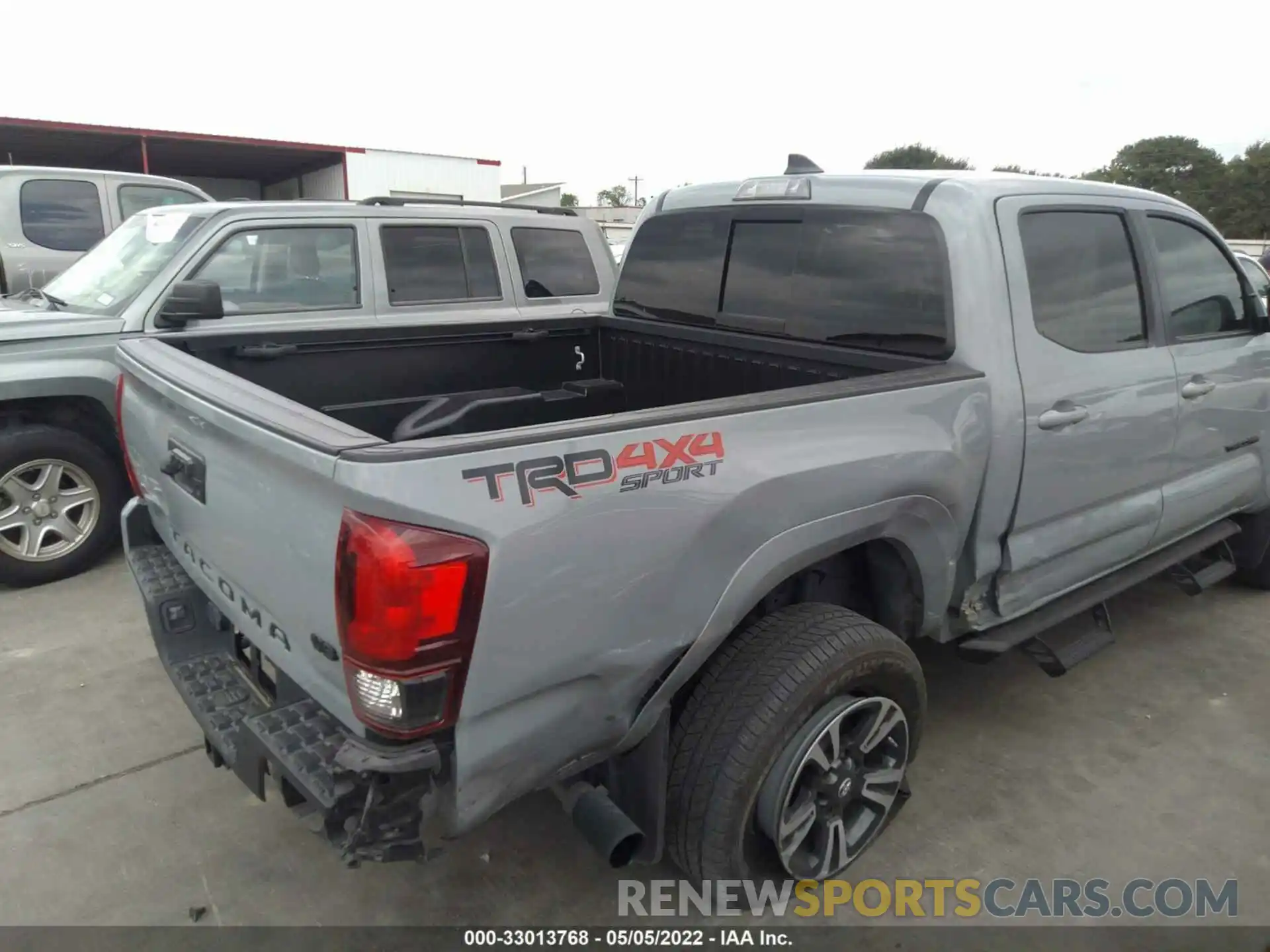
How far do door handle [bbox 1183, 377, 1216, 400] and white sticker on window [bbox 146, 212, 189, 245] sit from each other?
16.3ft

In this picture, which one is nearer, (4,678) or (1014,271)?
(1014,271)

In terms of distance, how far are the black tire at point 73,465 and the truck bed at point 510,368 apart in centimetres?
190

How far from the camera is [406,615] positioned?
1647 mm

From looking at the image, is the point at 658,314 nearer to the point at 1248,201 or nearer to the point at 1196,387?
the point at 1196,387


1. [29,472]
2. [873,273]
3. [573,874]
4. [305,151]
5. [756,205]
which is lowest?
[573,874]

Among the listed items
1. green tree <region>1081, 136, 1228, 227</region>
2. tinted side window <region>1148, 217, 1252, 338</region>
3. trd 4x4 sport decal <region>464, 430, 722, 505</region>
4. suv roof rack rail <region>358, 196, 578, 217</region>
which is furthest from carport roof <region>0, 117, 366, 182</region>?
green tree <region>1081, 136, 1228, 227</region>

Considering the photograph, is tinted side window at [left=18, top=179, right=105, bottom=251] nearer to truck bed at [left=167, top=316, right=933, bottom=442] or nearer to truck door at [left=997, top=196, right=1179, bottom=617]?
truck bed at [left=167, top=316, right=933, bottom=442]

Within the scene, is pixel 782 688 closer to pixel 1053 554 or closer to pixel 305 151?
pixel 1053 554

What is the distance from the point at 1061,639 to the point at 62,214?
315 inches

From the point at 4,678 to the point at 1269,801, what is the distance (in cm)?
486

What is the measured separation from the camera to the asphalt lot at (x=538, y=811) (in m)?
2.56

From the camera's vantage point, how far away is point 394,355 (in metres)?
3.57

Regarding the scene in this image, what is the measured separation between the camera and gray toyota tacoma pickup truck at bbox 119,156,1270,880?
1.76 metres

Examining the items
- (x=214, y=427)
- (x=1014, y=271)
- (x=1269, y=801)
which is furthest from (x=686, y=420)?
(x=1269, y=801)
